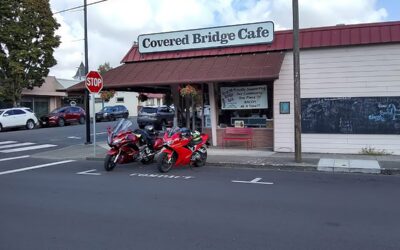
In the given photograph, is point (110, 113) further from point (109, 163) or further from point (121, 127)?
point (109, 163)

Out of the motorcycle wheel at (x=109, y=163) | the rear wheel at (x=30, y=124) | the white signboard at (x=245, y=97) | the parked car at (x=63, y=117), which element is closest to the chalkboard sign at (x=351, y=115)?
the white signboard at (x=245, y=97)

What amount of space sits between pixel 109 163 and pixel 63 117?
23.5 m

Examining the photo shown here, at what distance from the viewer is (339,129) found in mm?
14539

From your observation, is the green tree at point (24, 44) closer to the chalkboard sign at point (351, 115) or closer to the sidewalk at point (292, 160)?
the sidewalk at point (292, 160)

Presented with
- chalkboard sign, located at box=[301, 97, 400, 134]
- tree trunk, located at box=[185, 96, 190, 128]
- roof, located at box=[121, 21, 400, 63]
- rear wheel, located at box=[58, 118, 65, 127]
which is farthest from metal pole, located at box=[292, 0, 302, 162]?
rear wheel, located at box=[58, 118, 65, 127]

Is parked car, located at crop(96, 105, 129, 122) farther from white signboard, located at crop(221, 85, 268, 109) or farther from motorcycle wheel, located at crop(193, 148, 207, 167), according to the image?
motorcycle wheel, located at crop(193, 148, 207, 167)

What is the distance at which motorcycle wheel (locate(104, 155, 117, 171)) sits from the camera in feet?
39.0

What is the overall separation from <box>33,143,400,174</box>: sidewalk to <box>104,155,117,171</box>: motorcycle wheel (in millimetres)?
2630

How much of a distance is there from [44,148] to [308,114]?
11254mm

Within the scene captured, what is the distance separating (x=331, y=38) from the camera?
1444cm

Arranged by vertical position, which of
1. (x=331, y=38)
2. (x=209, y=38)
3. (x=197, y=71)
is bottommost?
(x=197, y=71)

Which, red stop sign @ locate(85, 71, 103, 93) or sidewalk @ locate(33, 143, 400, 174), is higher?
red stop sign @ locate(85, 71, 103, 93)

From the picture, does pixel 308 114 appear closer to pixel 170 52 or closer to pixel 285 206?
pixel 170 52

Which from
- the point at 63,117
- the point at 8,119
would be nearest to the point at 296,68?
the point at 8,119
